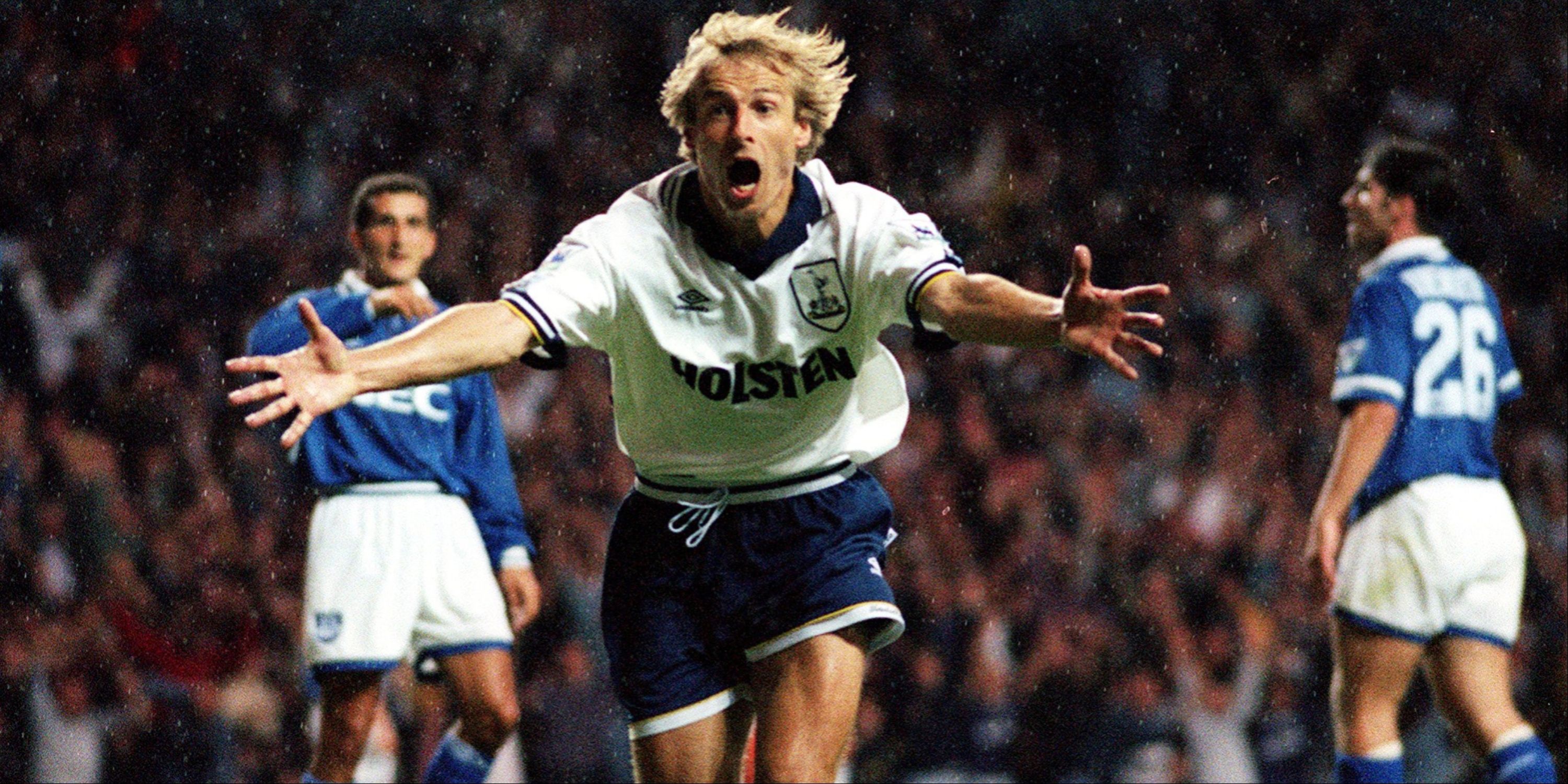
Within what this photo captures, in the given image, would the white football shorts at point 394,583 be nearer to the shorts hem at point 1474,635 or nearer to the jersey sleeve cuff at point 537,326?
the jersey sleeve cuff at point 537,326

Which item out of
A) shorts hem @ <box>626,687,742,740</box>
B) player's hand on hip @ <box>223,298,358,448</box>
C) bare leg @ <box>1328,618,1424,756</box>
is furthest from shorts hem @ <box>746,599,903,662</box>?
bare leg @ <box>1328,618,1424,756</box>

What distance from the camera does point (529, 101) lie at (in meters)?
10.0

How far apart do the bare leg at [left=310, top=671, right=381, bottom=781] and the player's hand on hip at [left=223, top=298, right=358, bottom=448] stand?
Result: 7.72 feet

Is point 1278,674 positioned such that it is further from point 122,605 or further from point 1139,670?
point 122,605

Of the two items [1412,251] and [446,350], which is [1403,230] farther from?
[446,350]

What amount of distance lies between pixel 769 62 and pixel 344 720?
2552 millimetres

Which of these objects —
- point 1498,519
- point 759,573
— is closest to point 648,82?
point 1498,519

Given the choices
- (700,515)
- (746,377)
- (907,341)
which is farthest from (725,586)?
(907,341)

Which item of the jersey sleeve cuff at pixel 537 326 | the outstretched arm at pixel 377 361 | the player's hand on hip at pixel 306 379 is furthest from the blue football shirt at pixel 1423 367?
the player's hand on hip at pixel 306 379

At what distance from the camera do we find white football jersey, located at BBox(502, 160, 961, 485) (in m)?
3.14

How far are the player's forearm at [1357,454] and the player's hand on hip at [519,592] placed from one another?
7.10 ft

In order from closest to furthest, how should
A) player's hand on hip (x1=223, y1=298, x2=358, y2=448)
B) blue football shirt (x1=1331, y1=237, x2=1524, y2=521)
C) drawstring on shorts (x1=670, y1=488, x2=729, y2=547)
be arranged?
player's hand on hip (x1=223, y1=298, x2=358, y2=448)
drawstring on shorts (x1=670, y1=488, x2=729, y2=547)
blue football shirt (x1=1331, y1=237, x2=1524, y2=521)

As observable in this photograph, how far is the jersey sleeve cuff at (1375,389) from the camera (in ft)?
15.4

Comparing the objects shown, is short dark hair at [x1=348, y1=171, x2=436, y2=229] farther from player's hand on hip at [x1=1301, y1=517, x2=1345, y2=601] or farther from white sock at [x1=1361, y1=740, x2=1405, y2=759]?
white sock at [x1=1361, y1=740, x2=1405, y2=759]
